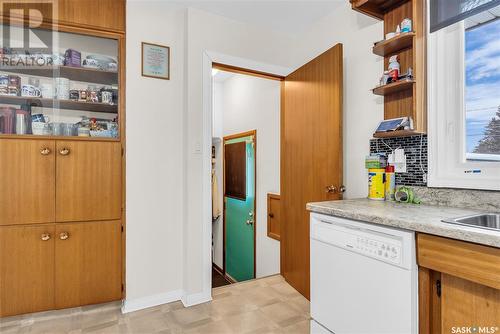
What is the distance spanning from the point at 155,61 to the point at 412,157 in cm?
198

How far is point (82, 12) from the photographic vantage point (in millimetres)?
2018

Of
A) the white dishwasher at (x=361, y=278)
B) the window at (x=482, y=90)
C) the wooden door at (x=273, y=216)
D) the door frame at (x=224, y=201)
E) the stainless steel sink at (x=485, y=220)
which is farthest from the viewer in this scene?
the door frame at (x=224, y=201)

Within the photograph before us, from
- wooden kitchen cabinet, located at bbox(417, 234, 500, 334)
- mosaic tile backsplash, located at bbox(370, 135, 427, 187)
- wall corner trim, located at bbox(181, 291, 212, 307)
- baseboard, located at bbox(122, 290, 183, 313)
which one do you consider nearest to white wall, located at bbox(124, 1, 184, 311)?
baseboard, located at bbox(122, 290, 183, 313)

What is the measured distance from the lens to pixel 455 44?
5.05 feet

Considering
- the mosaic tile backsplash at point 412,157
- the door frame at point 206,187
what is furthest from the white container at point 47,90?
the mosaic tile backsplash at point 412,157

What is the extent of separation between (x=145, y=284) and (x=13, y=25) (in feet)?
6.89

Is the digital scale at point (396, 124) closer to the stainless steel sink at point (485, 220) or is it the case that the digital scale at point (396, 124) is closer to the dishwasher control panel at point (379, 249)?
the stainless steel sink at point (485, 220)

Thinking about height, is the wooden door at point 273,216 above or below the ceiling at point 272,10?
below

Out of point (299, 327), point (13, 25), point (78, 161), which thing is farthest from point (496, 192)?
point (13, 25)

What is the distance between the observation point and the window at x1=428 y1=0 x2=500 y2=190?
4.68ft

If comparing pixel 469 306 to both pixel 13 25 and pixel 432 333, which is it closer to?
pixel 432 333

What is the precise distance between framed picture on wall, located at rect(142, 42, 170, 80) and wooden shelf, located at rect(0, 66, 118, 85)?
0.25 meters

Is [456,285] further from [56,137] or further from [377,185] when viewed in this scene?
[56,137]

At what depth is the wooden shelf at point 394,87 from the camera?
1.56 meters
